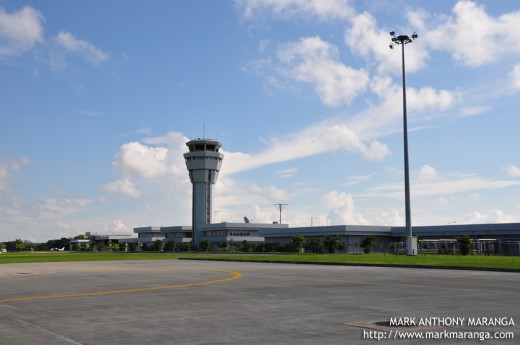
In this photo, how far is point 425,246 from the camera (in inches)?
3915

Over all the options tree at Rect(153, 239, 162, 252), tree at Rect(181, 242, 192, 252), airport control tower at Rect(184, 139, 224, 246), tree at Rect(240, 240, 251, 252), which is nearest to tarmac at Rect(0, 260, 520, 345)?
tree at Rect(240, 240, 251, 252)

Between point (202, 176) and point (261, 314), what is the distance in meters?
155

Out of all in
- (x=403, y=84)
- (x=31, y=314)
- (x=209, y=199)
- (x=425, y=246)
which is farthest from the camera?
(x=209, y=199)

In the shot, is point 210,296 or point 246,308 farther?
point 210,296

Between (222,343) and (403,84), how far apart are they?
48.7 metres

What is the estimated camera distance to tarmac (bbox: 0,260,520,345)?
10102mm

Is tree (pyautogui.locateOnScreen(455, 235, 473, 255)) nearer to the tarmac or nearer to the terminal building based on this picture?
the terminal building

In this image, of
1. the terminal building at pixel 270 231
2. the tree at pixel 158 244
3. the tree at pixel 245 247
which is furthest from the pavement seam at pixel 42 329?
the tree at pixel 158 244

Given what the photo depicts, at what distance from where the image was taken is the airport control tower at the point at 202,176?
547ft

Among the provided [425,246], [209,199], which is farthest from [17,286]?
[209,199]

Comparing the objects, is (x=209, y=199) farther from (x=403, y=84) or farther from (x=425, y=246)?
(x=403, y=84)

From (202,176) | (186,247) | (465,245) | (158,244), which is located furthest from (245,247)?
(465,245)

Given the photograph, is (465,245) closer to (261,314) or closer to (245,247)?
(245,247)

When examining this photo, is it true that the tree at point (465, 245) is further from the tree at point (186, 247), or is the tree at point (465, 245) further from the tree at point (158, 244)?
the tree at point (158, 244)
